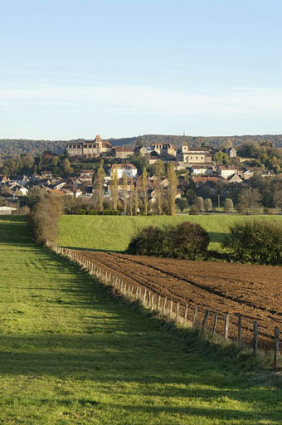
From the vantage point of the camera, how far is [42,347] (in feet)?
57.2

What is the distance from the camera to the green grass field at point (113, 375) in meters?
10.8

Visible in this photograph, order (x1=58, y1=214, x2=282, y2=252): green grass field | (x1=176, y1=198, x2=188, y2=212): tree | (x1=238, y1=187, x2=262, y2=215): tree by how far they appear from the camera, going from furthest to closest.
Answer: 1. (x1=176, y1=198, x2=188, y2=212): tree
2. (x1=238, y1=187, x2=262, y2=215): tree
3. (x1=58, y1=214, x2=282, y2=252): green grass field

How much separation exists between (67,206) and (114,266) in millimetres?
52645

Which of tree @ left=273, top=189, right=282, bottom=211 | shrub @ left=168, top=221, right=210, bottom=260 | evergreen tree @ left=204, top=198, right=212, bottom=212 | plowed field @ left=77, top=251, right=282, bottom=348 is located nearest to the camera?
plowed field @ left=77, top=251, right=282, bottom=348

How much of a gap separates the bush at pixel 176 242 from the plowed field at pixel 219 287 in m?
6.37

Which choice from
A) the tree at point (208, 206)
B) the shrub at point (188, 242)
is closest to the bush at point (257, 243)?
the shrub at point (188, 242)

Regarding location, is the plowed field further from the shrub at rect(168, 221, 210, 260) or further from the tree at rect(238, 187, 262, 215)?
Result: the tree at rect(238, 187, 262, 215)

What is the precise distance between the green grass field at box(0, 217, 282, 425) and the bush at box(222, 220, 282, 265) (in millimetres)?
32473

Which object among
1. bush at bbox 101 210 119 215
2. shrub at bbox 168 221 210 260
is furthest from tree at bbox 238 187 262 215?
shrub at bbox 168 221 210 260

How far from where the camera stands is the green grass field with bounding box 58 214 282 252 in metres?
77.7

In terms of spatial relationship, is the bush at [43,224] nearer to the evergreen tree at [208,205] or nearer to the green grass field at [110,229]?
the green grass field at [110,229]

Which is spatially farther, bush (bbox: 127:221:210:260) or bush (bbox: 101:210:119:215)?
bush (bbox: 101:210:119:215)

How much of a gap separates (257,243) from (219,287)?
2231 cm

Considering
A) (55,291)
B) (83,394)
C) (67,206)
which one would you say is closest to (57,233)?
(67,206)
